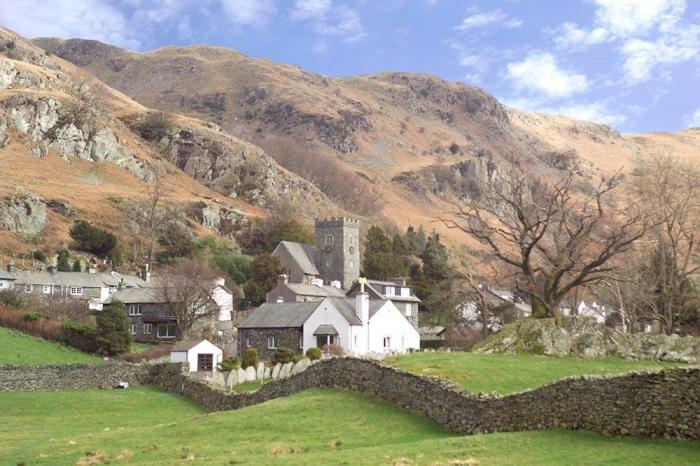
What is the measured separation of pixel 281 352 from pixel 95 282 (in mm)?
41434

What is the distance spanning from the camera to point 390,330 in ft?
218

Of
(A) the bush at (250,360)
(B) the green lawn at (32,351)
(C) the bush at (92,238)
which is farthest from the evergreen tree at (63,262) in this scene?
(A) the bush at (250,360)

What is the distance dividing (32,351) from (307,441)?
130 ft

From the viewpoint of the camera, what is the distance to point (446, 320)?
93.4 m

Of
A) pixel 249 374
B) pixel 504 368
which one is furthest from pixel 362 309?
pixel 504 368

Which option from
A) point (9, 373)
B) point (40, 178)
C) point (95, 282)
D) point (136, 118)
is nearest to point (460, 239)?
point (136, 118)

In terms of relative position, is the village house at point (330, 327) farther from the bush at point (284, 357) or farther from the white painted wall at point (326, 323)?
the bush at point (284, 357)

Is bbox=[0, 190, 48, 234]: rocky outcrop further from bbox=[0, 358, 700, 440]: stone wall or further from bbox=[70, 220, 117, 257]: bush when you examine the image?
bbox=[0, 358, 700, 440]: stone wall

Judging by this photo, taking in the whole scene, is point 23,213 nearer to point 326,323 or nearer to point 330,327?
point 326,323

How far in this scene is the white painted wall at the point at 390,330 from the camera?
65.1 metres

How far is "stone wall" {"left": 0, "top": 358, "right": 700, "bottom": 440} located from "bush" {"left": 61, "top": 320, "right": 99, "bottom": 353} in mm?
27786

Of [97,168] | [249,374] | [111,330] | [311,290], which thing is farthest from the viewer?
[97,168]

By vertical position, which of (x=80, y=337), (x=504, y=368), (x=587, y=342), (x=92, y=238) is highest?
(x=92, y=238)

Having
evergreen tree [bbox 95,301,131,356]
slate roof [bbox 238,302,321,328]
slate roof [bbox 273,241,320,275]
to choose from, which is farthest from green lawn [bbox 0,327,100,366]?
slate roof [bbox 273,241,320,275]
